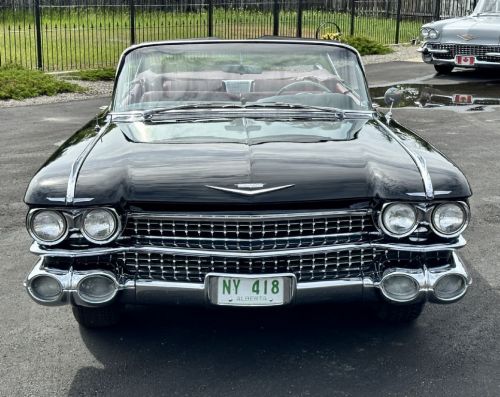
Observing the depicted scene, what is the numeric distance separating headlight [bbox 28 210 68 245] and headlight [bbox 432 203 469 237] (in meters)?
1.75

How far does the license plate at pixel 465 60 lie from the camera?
50.2 ft

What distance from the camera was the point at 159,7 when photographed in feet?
62.0

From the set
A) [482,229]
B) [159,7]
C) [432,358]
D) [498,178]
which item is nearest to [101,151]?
[432,358]

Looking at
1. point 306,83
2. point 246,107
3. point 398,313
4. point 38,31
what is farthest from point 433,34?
point 398,313

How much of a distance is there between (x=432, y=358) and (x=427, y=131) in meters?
6.78

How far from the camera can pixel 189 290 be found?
3820 mm

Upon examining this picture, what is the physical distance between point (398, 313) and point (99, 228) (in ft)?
5.58

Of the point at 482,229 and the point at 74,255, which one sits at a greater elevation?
the point at 74,255

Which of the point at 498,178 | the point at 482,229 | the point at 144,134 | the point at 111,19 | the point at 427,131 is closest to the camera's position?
the point at 144,134

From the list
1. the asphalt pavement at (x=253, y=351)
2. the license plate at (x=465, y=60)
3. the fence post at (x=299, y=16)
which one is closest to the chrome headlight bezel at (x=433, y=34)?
the license plate at (x=465, y=60)

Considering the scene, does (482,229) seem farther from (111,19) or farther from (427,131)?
(111,19)

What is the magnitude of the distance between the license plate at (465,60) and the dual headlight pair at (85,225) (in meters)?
12.7

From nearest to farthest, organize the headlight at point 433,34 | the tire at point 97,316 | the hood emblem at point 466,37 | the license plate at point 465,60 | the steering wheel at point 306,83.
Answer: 1. the tire at point 97,316
2. the steering wheel at point 306,83
3. the hood emblem at point 466,37
4. the license plate at point 465,60
5. the headlight at point 433,34

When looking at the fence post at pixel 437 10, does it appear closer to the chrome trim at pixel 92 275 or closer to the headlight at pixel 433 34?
the headlight at pixel 433 34
